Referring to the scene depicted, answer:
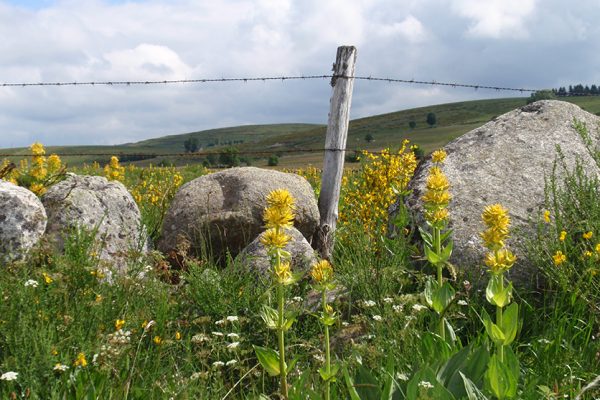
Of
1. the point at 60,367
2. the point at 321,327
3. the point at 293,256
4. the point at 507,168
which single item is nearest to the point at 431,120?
the point at 507,168

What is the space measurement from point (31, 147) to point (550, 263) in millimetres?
5335

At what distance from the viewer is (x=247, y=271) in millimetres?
5438

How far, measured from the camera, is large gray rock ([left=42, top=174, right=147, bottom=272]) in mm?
6555

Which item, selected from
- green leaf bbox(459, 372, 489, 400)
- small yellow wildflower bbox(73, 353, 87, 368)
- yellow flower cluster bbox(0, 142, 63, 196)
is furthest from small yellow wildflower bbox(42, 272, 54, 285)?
yellow flower cluster bbox(0, 142, 63, 196)

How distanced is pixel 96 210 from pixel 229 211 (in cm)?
137

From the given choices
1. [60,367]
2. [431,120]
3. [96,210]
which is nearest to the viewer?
[60,367]

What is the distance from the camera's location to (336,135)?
7.66 meters

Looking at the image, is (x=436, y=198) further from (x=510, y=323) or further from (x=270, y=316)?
(x=270, y=316)

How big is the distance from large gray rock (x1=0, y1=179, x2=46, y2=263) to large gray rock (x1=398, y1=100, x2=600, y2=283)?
3382mm

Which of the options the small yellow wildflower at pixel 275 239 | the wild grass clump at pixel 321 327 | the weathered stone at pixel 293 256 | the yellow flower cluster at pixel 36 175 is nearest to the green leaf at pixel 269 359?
the wild grass clump at pixel 321 327

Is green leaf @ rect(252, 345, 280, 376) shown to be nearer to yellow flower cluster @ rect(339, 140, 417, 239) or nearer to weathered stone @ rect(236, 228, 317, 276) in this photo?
weathered stone @ rect(236, 228, 317, 276)

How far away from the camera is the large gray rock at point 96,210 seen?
6555mm

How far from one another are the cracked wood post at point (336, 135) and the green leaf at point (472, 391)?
15.3ft

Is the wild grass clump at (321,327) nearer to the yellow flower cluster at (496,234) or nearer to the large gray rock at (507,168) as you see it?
the yellow flower cluster at (496,234)
